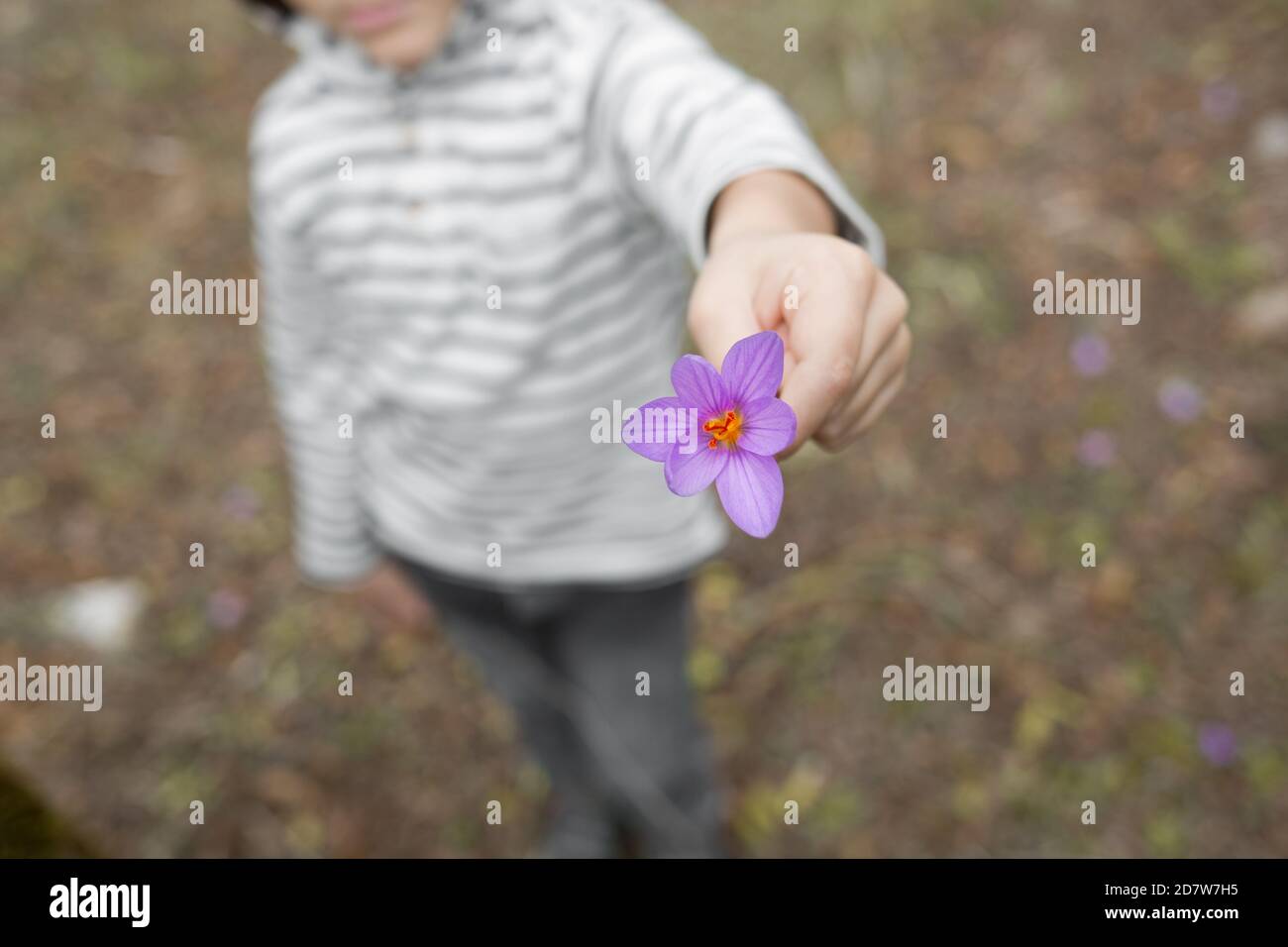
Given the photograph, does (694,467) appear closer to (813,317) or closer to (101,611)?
(813,317)

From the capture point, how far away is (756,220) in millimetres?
1158

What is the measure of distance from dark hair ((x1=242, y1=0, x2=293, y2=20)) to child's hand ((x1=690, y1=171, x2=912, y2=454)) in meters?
1.15

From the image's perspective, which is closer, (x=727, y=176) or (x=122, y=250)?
(x=727, y=176)

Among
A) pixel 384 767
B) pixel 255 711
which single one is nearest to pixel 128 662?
pixel 255 711

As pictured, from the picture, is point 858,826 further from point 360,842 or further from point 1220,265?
point 1220,265

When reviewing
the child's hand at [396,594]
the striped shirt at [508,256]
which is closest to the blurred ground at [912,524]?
the child's hand at [396,594]

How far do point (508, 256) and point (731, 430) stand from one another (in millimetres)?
812

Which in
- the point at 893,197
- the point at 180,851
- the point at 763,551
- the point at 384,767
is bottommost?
the point at 180,851

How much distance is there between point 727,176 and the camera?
4.05 ft

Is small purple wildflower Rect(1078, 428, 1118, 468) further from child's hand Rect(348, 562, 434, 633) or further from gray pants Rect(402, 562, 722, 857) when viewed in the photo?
child's hand Rect(348, 562, 434, 633)

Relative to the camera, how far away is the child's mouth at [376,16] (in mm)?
1519

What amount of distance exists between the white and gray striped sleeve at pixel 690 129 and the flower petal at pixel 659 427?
36 centimetres
